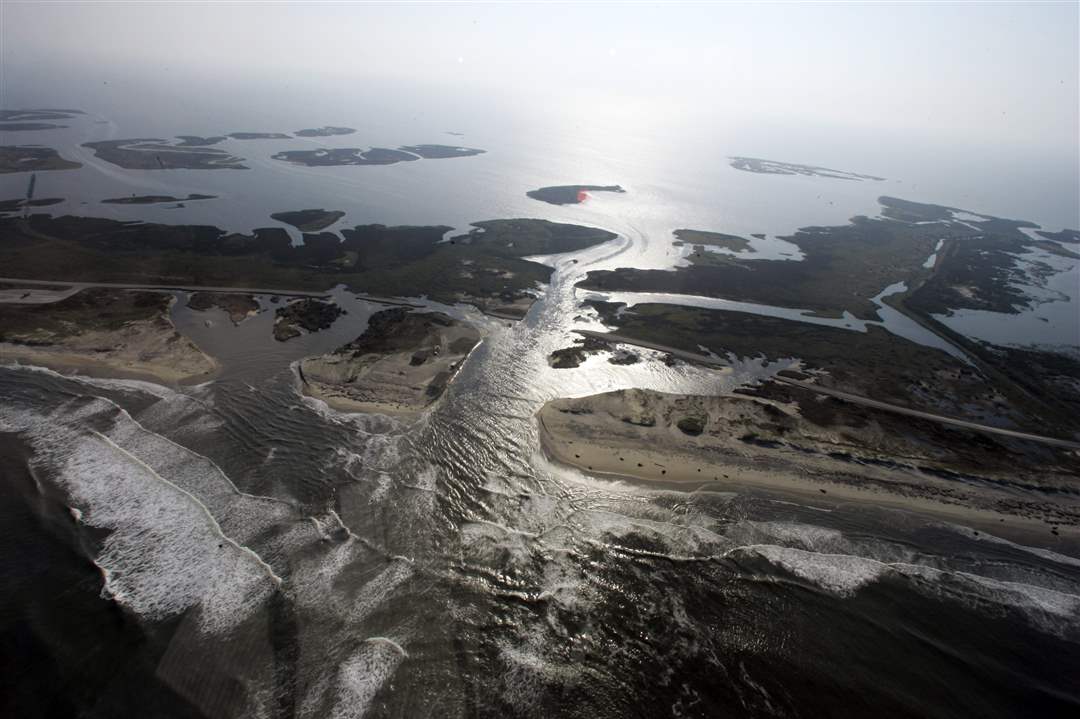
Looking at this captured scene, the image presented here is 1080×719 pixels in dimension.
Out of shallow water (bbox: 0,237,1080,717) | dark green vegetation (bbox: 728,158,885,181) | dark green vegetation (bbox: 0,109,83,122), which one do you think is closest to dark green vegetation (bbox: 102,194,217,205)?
shallow water (bbox: 0,237,1080,717)

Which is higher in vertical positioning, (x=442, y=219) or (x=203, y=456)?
(x=442, y=219)

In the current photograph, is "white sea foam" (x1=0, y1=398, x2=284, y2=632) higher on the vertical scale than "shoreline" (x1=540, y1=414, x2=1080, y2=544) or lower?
lower

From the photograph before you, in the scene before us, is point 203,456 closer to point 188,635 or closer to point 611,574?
point 188,635

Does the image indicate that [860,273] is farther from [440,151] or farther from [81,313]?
[440,151]

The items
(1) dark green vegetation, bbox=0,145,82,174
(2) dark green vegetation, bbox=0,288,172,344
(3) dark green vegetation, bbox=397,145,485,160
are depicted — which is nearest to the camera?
(2) dark green vegetation, bbox=0,288,172,344

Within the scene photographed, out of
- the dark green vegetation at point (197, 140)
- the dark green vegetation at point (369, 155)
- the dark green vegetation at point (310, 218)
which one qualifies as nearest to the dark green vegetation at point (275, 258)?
the dark green vegetation at point (310, 218)

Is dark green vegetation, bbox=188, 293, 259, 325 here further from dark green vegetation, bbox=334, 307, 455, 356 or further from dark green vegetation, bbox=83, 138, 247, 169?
dark green vegetation, bbox=83, 138, 247, 169

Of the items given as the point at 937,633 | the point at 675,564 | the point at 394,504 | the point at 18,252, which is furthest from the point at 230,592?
the point at 18,252

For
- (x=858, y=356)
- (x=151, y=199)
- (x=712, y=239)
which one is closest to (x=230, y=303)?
(x=151, y=199)
